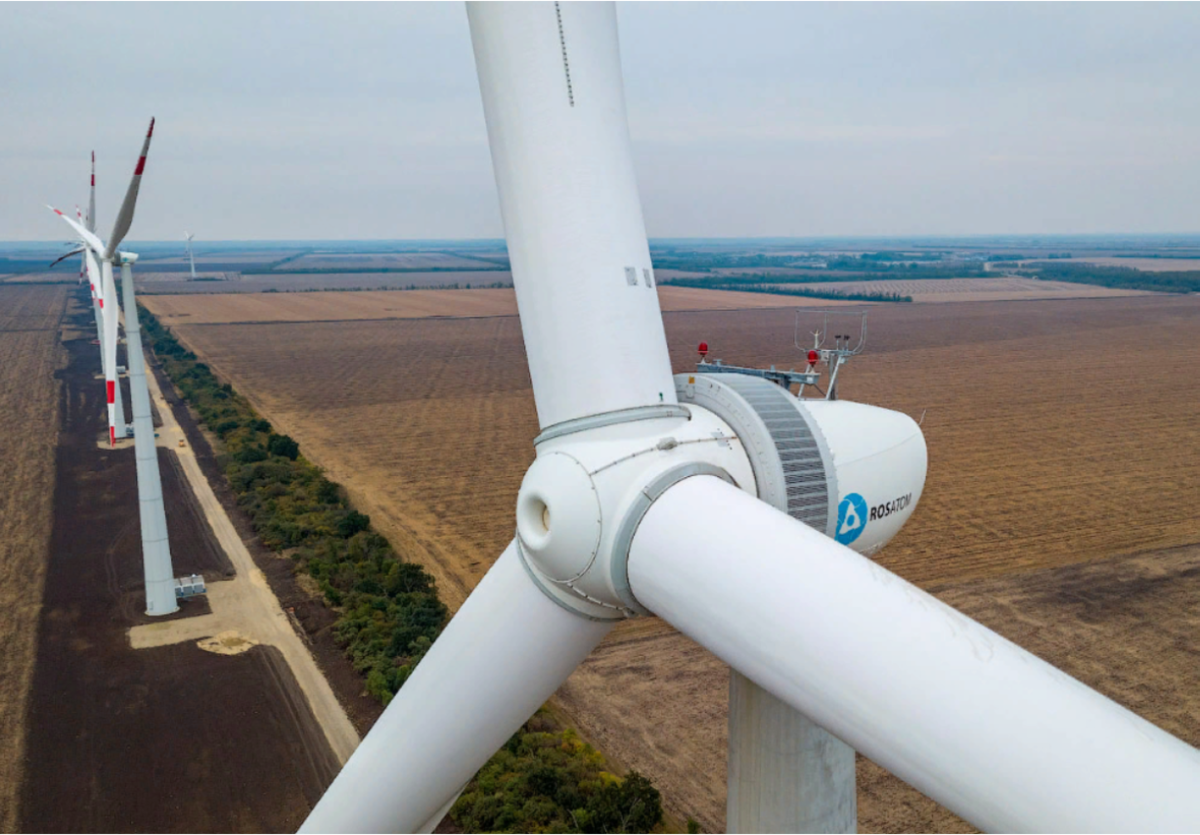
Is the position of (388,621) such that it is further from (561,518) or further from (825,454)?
(561,518)

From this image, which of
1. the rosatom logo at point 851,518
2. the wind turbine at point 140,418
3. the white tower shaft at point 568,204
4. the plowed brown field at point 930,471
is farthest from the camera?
the wind turbine at point 140,418

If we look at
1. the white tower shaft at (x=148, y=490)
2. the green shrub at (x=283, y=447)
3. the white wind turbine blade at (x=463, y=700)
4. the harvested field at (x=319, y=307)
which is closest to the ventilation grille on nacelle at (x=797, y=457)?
the white wind turbine blade at (x=463, y=700)

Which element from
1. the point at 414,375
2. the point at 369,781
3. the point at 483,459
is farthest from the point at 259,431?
the point at 369,781

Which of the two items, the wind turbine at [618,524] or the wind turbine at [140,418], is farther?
the wind turbine at [140,418]

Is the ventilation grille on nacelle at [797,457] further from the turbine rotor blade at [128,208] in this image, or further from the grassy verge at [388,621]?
the turbine rotor blade at [128,208]

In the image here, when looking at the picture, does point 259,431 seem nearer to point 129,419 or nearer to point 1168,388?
point 129,419

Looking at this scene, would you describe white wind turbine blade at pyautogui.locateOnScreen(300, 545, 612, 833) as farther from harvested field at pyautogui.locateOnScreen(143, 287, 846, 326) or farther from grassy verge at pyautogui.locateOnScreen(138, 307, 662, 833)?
harvested field at pyautogui.locateOnScreen(143, 287, 846, 326)

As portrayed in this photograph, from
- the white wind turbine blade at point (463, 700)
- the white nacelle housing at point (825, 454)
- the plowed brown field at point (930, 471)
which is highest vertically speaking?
the white nacelle housing at point (825, 454)

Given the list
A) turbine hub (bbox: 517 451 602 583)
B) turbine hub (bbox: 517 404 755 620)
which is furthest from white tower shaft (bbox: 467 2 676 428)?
turbine hub (bbox: 517 451 602 583)
